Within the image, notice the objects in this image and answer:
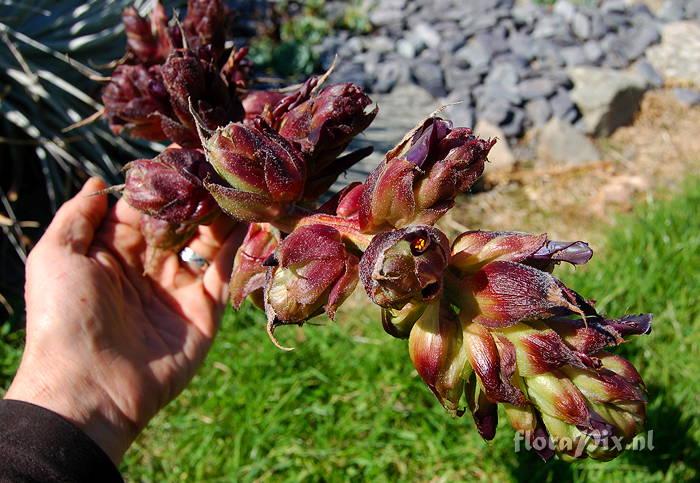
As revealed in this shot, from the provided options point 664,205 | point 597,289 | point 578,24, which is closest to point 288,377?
point 597,289

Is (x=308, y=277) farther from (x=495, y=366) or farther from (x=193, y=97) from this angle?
(x=193, y=97)

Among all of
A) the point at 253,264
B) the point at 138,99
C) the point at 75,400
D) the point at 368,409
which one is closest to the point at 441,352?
the point at 253,264

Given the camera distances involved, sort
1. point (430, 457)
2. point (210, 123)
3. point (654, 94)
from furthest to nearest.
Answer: point (654, 94), point (430, 457), point (210, 123)

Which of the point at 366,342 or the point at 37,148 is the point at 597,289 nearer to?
the point at 366,342

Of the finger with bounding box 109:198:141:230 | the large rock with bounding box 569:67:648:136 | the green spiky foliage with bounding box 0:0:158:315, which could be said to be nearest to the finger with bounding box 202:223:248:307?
the finger with bounding box 109:198:141:230

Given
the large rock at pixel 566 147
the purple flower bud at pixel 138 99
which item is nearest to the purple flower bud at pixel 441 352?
the purple flower bud at pixel 138 99

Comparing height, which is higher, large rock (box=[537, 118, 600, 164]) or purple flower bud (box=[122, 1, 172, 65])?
purple flower bud (box=[122, 1, 172, 65])

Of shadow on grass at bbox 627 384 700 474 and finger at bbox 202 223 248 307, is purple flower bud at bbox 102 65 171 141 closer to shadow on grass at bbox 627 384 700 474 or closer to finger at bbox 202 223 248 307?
finger at bbox 202 223 248 307

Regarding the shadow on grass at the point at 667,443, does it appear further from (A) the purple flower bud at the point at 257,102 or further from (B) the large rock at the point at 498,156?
(B) the large rock at the point at 498,156
